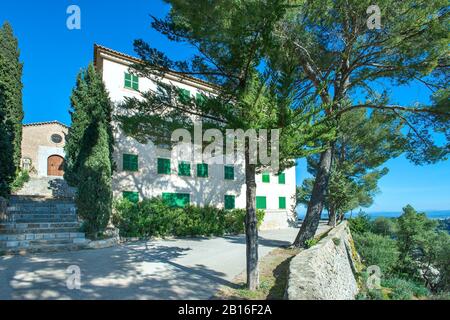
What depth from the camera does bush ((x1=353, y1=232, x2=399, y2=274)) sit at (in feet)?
39.4

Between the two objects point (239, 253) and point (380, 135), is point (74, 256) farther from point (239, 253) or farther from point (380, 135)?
point (380, 135)

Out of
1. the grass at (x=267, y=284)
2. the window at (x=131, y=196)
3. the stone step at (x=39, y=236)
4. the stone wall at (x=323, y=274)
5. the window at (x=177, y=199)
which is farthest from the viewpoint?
the window at (x=177, y=199)

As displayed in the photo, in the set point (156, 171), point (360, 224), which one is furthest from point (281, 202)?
point (156, 171)

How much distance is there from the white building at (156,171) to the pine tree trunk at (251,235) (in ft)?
22.3

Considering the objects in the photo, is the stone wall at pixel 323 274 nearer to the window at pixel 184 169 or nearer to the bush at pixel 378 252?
the bush at pixel 378 252

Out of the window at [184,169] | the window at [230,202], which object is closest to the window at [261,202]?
the window at [230,202]

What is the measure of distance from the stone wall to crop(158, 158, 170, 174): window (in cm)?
1009

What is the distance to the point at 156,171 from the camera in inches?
637

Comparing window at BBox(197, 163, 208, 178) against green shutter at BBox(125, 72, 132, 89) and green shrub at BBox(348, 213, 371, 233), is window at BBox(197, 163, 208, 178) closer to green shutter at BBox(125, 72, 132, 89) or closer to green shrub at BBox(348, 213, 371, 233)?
green shutter at BBox(125, 72, 132, 89)

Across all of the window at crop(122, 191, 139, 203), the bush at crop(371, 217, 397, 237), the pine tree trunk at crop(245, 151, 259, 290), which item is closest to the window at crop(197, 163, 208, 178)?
the window at crop(122, 191, 139, 203)

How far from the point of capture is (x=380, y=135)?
17.2 m

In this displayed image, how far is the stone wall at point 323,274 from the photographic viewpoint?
5.09 metres
